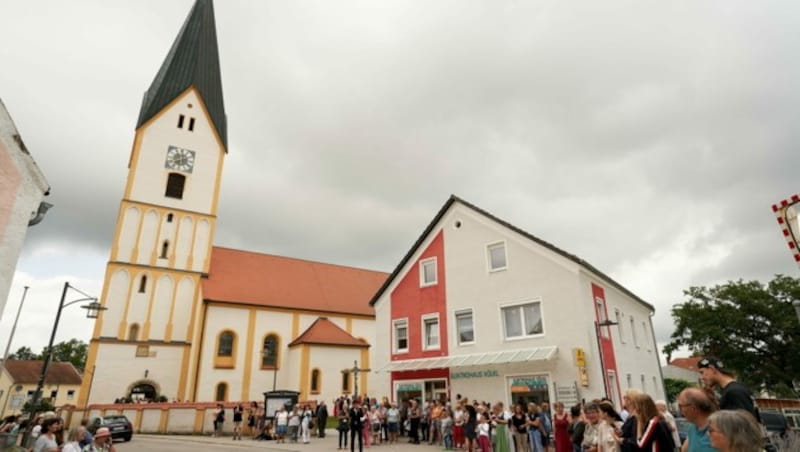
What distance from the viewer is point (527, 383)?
1778cm

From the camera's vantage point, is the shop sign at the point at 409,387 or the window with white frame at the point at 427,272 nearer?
the shop sign at the point at 409,387

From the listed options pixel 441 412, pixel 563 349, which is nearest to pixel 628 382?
pixel 563 349

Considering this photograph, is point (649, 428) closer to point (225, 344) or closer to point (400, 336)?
point (400, 336)

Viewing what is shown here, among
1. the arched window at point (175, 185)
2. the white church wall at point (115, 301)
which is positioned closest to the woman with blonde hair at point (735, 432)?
the white church wall at point (115, 301)

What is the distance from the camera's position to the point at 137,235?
3519 centimetres

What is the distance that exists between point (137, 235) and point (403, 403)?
85.8 ft

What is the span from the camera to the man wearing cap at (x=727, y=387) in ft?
14.6

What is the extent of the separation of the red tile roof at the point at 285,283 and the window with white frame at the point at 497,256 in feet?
72.9

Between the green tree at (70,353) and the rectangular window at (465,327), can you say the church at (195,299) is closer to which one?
the rectangular window at (465,327)

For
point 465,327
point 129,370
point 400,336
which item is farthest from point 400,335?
point 129,370

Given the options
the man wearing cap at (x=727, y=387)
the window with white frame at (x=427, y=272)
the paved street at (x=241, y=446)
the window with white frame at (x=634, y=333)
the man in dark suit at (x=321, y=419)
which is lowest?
the paved street at (x=241, y=446)

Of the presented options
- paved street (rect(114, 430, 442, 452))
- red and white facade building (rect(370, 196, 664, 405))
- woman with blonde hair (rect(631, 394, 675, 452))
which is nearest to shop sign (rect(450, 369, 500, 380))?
red and white facade building (rect(370, 196, 664, 405))

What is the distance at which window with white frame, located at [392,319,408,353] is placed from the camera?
2231 cm

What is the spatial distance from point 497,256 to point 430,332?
4.82 m
